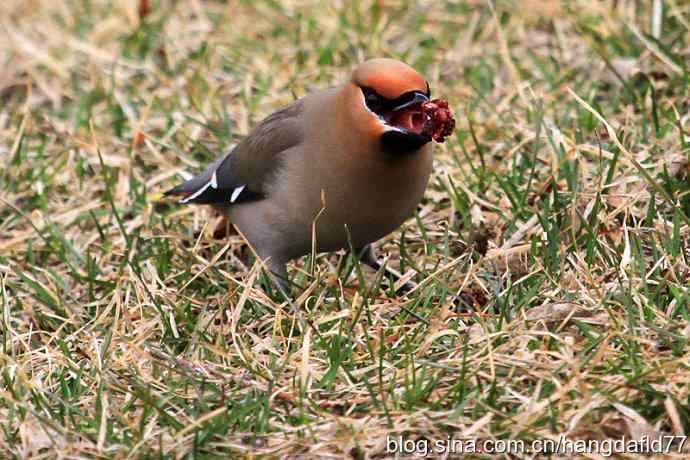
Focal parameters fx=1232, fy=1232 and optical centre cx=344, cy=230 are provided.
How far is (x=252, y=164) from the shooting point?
15.7ft

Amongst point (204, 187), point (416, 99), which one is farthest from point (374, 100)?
point (204, 187)

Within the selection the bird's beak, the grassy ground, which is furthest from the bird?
the grassy ground

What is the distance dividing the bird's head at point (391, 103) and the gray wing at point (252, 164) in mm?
456

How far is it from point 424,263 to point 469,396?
44.2 inches

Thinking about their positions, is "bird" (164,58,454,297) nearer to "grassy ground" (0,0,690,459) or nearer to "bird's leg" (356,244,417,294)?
"bird's leg" (356,244,417,294)

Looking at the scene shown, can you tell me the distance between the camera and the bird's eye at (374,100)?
409cm

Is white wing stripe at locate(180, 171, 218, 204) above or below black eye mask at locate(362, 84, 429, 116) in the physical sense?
below

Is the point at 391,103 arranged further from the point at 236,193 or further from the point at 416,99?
the point at 236,193

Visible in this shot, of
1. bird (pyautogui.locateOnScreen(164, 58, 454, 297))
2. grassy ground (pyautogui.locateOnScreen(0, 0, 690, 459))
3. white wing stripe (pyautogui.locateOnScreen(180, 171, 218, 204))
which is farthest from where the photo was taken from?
white wing stripe (pyautogui.locateOnScreen(180, 171, 218, 204))

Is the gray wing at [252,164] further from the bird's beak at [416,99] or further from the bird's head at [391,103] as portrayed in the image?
the bird's beak at [416,99]

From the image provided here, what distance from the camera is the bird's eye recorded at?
4.09m

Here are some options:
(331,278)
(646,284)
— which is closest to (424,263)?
(331,278)

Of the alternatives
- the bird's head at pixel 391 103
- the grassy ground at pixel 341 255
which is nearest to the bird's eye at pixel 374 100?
the bird's head at pixel 391 103

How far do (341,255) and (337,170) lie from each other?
33.0 inches
